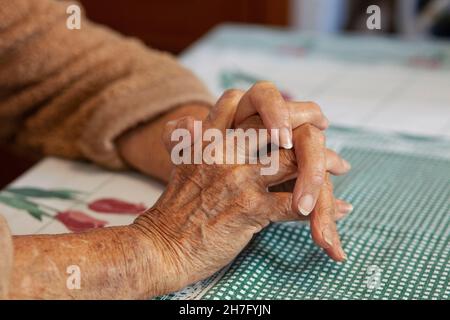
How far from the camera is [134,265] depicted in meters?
0.71

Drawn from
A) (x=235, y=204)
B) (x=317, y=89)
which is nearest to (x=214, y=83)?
(x=317, y=89)

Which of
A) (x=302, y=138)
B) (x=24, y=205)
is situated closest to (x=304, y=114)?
(x=302, y=138)

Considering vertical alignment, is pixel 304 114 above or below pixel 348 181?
above

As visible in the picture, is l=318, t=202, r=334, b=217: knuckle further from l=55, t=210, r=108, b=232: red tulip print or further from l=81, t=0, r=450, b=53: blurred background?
l=81, t=0, r=450, b=53: blurred background

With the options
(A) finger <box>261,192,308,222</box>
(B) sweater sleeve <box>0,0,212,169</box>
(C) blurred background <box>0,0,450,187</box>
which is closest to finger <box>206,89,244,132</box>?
(A) finger <box>261,192,308,222</box>

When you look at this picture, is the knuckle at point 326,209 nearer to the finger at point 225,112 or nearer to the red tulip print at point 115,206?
the finger at point 225,112

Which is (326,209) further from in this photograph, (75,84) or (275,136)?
(75,84)

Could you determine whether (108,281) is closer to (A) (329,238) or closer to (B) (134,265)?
(B) (134,265)

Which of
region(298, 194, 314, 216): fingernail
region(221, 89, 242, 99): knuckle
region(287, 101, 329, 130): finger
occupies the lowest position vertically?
region(298, 194, 314, 216): fingernail

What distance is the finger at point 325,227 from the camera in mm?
744

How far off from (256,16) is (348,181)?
167 centimetres

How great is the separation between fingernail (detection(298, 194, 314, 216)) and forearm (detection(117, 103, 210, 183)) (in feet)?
1.00

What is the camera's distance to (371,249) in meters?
0.83

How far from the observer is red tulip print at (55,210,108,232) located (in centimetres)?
89
